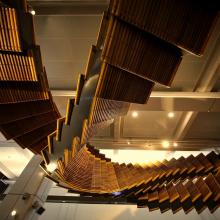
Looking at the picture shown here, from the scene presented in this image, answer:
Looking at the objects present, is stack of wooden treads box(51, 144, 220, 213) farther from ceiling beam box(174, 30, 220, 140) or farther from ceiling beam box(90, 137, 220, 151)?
ceiling beam box(90, 137, 220, 151)

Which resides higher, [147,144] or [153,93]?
[147,144]

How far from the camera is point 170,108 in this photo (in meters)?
4.87

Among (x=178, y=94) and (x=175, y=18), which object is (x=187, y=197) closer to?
(x=175, y=18)

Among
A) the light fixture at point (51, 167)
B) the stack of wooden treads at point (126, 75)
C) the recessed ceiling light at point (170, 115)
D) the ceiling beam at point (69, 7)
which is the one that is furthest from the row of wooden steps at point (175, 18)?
the recessed ceiling light at point (170, 115)

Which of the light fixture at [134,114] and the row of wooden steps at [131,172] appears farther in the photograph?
the light fixture at [134,114]

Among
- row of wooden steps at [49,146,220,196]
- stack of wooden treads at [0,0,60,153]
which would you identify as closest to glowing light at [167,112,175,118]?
row of wooden steps at [49,146,220,196]

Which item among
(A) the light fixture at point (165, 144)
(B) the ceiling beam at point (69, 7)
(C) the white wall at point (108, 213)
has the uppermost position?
(A) the light fixture at point (165, 144)

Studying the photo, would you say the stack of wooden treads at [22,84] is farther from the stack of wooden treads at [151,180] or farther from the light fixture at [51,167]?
the stack of wooden treads at [151,180]

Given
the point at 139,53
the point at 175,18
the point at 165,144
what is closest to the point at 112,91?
the point at 139,53

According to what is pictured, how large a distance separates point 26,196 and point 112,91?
3438 mm

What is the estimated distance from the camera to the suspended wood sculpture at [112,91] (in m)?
1.32

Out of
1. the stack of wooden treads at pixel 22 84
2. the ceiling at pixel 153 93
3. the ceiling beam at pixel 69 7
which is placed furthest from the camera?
the ceiling at pixel 153 93

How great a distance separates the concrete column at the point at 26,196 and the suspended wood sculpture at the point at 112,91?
194 cm

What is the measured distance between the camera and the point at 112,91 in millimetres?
1719
